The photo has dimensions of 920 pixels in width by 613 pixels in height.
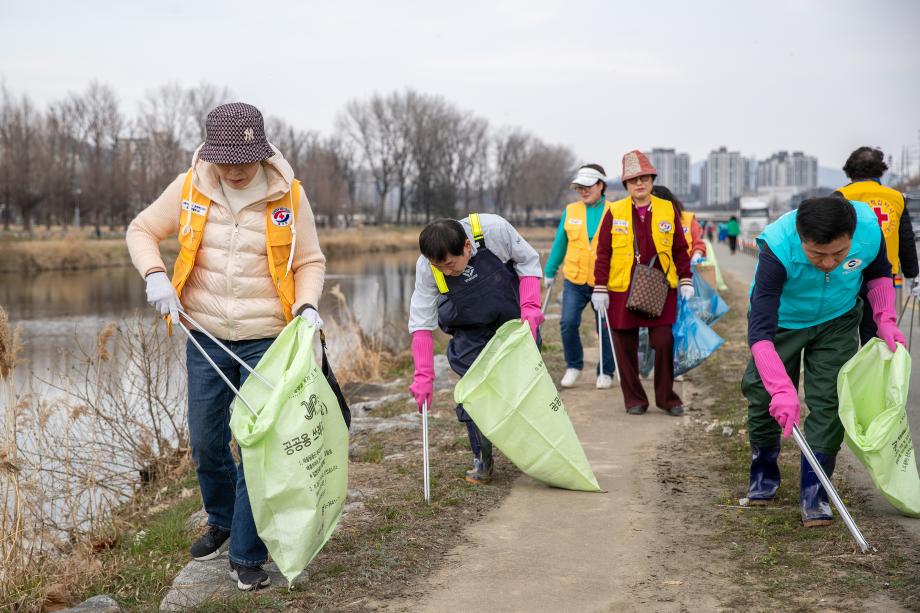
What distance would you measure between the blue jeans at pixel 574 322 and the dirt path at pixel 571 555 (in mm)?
2547

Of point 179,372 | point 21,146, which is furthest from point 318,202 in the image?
point 179,372

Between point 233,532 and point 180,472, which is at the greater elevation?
point 233,532

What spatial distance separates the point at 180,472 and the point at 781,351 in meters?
5.13

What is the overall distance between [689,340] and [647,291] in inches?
38.4

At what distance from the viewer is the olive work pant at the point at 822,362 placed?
177 inches

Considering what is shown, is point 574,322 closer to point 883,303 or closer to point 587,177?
point 587,177

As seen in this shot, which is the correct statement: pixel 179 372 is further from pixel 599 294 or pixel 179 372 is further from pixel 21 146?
pixel 21 146

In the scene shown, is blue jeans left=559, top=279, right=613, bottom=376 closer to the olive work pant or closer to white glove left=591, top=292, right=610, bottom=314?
white glove left=591, top=292, right=610, bottom=314

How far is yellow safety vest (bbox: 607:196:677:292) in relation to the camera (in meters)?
7.27

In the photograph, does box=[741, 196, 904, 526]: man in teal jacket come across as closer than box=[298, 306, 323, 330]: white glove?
No

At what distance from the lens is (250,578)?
4.06 m

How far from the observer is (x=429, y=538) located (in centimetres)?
458

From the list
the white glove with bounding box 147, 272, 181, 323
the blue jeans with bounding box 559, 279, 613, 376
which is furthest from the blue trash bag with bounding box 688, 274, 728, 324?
the white glove with bounding box 147, 272, 181, 323

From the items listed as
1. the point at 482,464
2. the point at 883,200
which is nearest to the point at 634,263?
the point at 883,200
